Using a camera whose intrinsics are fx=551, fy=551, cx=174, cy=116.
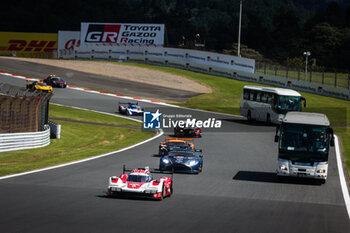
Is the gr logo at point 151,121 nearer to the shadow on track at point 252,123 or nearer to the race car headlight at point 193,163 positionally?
the shadow on track at point 252,123

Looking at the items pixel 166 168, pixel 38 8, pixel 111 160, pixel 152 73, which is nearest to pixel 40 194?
→ pixel 166 168

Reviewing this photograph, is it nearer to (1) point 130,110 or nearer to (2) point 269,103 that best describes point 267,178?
(2) point 269,103

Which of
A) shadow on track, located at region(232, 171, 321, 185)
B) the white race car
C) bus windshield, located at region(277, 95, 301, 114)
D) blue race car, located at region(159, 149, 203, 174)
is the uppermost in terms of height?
bus windshield, located at region(277, 95, 301, 114)

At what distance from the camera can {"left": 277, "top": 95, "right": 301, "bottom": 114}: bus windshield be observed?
151ft

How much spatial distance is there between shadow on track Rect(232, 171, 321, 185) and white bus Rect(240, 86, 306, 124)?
68.2ft

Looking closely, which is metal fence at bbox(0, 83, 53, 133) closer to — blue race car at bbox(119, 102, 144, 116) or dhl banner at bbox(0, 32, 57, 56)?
blue race car at bbox(119, 102, 144, 116)

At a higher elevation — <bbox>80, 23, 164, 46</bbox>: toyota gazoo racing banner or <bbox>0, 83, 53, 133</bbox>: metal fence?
<bbox>80, 23, 164, 46</bbox>: toyota gazoo racing banner

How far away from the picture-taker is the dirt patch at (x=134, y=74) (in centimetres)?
6950

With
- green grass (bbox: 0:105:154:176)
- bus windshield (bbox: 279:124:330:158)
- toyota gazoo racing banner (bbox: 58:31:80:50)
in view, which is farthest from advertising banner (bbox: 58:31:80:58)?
bus windshield (bbox: 279:124:330:158)

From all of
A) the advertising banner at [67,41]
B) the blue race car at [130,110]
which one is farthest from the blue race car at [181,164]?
the advertising banner at [67,41]

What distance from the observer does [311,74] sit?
71125 mm

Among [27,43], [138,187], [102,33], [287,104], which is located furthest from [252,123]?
[27,43]

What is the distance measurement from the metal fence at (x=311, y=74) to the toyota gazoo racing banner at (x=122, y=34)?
20015 mm

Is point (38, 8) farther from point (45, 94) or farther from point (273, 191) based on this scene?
point (273, 191)
